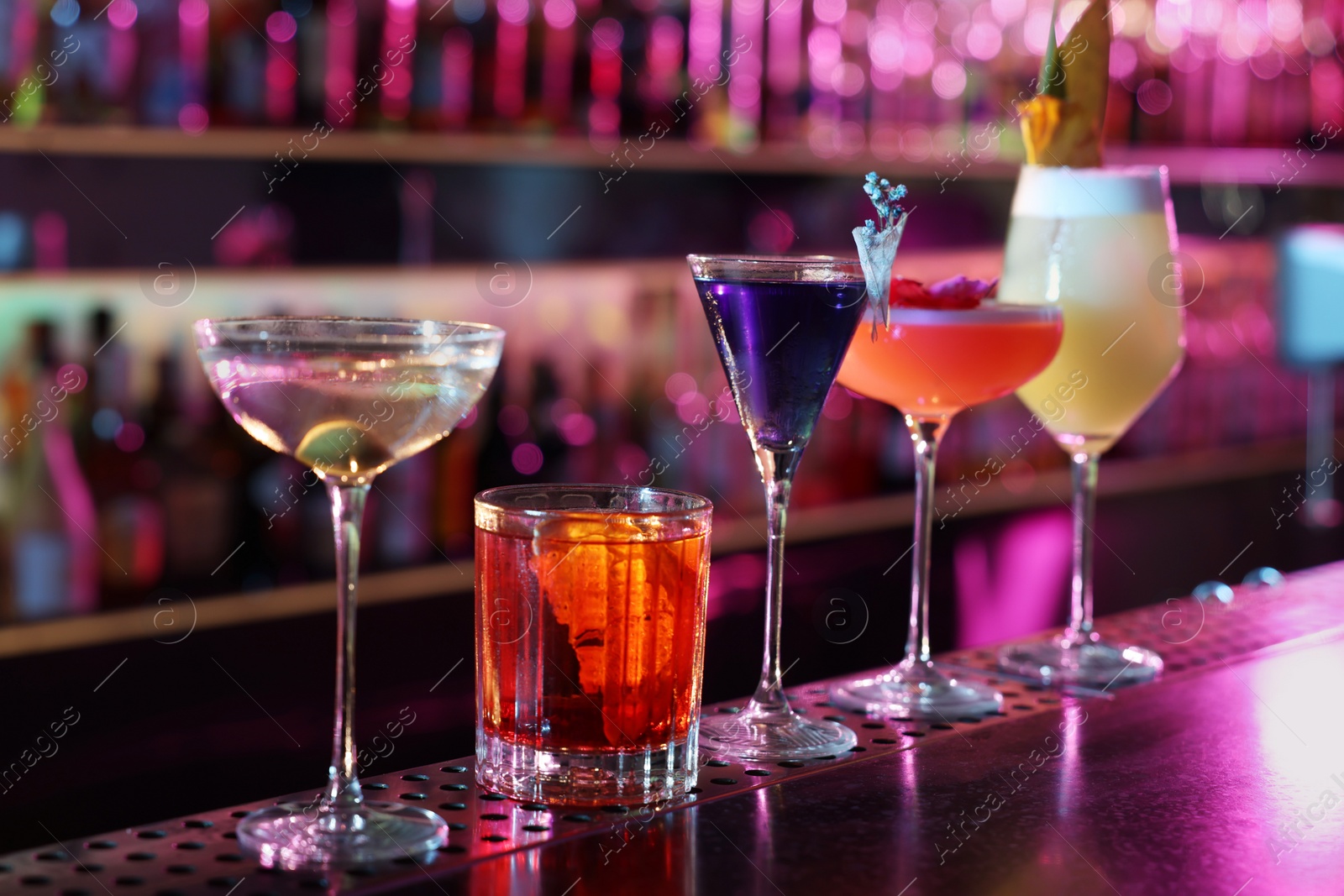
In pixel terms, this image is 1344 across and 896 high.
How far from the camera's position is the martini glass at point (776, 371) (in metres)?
0.81

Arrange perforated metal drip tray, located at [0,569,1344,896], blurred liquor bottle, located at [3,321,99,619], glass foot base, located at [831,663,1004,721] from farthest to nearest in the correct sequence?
blurred liquor bottle, located at [3,321,99,619] → glass foot base, located at [831,663,1004,721] → perforated metal drip tray, located at [0,569,1344,896]

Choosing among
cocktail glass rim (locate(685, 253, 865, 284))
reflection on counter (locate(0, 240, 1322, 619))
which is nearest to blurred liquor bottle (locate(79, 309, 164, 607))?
reflection on counter (locate(0, 240, 1322, 619))

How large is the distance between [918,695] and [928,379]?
200 millimetres

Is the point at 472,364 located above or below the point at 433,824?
above

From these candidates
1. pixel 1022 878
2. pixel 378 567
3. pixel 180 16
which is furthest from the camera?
pixel 378 567

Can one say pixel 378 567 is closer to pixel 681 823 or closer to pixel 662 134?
pixel 662 134

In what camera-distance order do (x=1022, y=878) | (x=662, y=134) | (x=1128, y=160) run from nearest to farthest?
(x=1022, y=878)
(x=662, y=134)
(x=1128, y=160)

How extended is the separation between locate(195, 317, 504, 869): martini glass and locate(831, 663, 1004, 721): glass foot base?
13.3 inches

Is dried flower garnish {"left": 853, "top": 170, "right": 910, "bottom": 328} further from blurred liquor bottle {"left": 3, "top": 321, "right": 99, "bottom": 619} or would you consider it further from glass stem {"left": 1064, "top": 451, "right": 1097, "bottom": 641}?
blurred liquor bottle {"left": 3, "top": 321, "right": 99, "bottom": 619}

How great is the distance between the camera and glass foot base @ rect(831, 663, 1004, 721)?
36.0 inches

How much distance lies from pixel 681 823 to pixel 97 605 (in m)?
1.58

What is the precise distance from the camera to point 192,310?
2414 mm

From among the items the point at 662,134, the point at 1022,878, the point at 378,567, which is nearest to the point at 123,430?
the point at 378,567

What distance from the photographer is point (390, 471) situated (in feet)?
7.54
